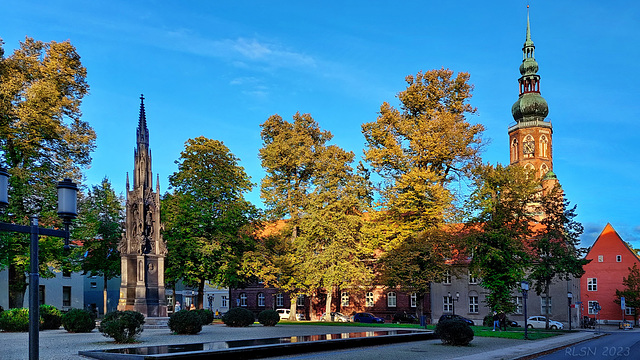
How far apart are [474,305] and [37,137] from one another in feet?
152

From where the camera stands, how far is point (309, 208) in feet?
153

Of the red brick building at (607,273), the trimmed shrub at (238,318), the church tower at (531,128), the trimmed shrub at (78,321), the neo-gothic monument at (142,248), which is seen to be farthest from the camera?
the church tower at (531,128)

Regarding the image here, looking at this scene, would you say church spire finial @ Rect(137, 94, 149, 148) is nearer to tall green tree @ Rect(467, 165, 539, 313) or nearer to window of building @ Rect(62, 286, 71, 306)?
tall green tree @ Rect(467, 165, 539, 313)

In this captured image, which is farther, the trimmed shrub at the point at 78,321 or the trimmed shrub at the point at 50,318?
the trimmed shrub at the point at 50,318

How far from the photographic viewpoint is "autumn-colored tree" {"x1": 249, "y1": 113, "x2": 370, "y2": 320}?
1768 inches

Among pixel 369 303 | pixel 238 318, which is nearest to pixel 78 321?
pixel 238 318

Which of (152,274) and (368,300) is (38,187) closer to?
(152,274)

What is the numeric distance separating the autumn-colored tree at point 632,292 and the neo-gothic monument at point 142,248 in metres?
58.3

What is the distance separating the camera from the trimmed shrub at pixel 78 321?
2725cm

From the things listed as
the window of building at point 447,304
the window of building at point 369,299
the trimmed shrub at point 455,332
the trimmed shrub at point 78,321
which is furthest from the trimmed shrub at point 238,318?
the window of building at point 447,304

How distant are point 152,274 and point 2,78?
16.2m

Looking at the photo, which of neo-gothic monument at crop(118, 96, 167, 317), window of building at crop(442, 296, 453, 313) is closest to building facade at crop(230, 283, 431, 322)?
window of building at crop(442, 296, 453, 313)

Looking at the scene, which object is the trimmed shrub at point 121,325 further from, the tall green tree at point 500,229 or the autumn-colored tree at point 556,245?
the autumn-colored tree at point 556,245

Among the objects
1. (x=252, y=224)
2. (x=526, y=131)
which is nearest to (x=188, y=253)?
(x=252, y=224)
